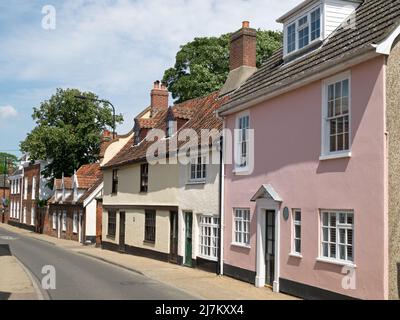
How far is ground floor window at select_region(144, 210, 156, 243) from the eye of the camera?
2541 cm

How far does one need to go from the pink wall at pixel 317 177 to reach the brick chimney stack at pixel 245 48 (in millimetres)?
5888

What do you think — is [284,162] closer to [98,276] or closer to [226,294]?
[226,294]

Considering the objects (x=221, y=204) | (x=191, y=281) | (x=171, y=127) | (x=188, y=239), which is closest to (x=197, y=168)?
(x=221, y=204)

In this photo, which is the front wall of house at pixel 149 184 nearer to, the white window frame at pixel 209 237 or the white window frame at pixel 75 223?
the white window frame at pixel 209 237

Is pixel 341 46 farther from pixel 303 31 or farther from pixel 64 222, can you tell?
pixel 64 222

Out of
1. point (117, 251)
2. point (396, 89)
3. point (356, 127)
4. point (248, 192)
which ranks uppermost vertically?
point (396, 89)

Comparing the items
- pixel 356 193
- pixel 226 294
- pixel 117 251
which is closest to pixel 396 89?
pixel 356 193

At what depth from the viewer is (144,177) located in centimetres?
2662

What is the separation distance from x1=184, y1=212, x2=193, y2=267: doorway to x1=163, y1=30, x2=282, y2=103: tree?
1936 cm

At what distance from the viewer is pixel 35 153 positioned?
47688 mm

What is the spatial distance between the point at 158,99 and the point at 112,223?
853cm

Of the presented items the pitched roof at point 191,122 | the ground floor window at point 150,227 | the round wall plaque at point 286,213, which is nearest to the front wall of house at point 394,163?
the round wall plaque at point 286,213
